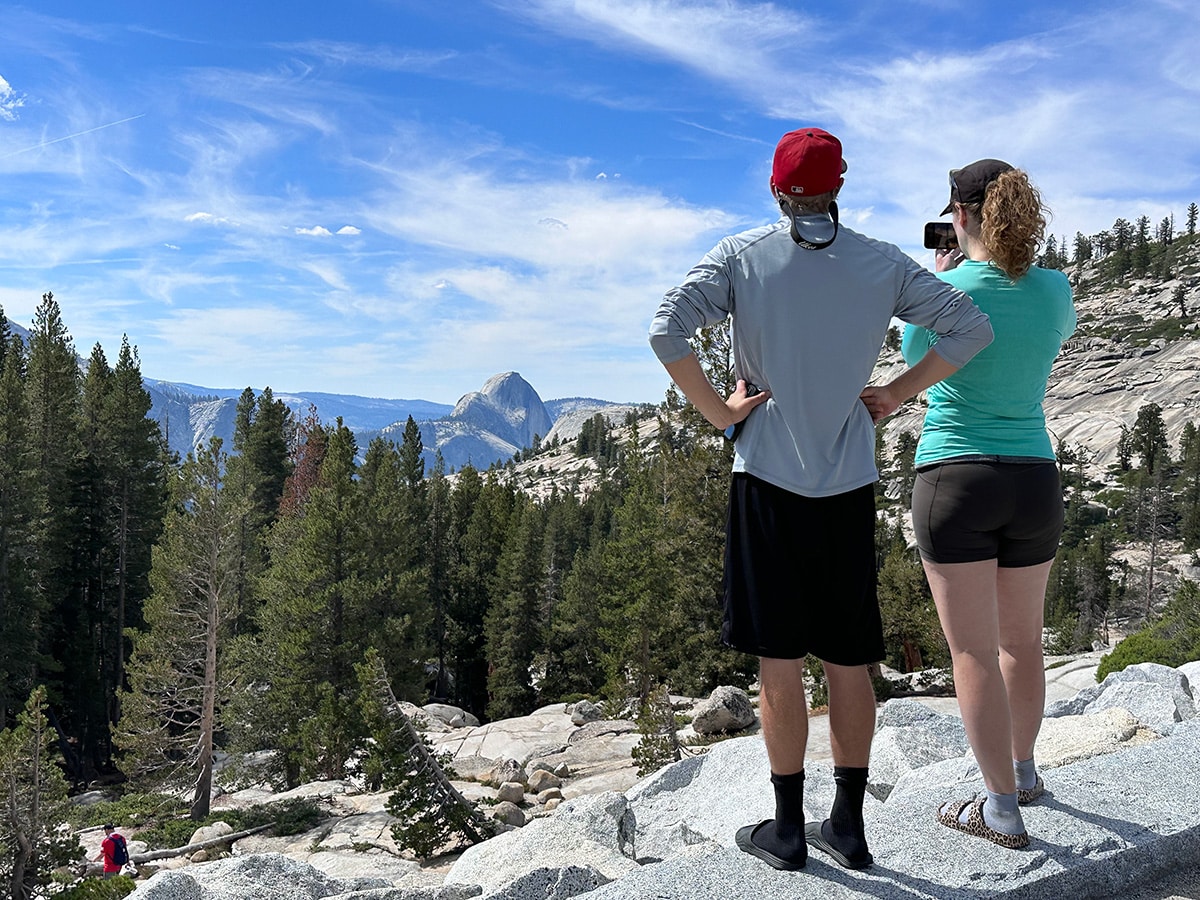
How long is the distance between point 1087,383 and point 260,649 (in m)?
137

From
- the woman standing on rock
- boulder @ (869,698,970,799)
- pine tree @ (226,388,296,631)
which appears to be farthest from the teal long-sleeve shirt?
pine tree @ (226,388,296,631)

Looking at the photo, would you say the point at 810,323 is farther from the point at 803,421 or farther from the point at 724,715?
the point at 724,715

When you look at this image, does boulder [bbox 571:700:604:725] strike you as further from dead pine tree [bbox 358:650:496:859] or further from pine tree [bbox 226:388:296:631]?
pine tree [bbox 226:388:296:631]

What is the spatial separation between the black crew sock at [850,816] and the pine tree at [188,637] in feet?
70.5

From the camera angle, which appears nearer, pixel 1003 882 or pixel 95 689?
pixel 1003 882

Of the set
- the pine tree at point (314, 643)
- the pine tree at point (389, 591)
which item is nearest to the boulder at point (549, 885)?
the pine tree at point (314, 643)

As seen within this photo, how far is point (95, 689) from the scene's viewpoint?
37312 millimetres

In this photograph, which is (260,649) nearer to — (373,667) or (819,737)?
(373,667)

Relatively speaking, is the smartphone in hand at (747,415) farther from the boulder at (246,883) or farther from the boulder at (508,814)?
the boulder at (508,814)

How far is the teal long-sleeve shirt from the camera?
3117 mm

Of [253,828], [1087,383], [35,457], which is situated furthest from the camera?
[1087,383]

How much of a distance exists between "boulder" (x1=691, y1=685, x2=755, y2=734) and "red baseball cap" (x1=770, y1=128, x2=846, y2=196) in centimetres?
1691

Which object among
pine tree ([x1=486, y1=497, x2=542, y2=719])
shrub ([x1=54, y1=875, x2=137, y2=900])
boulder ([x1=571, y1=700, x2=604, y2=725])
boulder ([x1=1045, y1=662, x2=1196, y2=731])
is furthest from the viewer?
pine tree ([x1=486, y1=497, x2=542, y2=719])

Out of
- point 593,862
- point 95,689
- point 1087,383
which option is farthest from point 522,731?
point 1087,383
